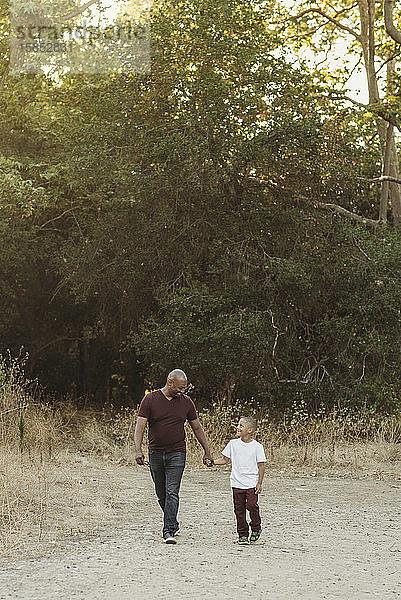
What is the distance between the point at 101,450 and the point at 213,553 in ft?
31.7

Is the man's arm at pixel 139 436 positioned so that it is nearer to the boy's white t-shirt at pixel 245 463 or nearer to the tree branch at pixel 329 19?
the boy's white t-shirt at pixel 245 463

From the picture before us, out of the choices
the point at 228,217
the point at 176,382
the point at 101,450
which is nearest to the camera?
the point at 176,382

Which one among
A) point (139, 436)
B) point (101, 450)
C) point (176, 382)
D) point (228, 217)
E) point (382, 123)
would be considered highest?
point (382, 123)

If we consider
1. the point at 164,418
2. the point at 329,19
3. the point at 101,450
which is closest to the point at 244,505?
the point at 164,418

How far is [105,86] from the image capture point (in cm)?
1944

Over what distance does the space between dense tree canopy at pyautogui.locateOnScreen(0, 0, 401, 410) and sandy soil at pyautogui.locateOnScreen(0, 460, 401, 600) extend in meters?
6.09

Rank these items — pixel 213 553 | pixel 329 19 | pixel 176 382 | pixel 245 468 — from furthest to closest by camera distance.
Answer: pixel 329 19, pixel 176 382, pixel 245 468, pixel 213 553

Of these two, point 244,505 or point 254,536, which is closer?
point 244,505

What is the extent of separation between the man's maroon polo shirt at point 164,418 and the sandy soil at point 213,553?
1002 mm

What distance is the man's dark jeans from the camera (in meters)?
8.56

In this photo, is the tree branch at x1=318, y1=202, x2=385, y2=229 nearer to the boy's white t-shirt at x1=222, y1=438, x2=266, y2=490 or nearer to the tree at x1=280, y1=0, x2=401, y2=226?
the tree at x1=280, y1=0, x2=401, y2=226

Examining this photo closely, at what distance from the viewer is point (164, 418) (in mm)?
8539

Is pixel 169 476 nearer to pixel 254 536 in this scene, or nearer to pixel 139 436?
pixel 139 436

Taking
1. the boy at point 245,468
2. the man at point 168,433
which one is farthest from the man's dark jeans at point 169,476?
the boy at point 245,468
